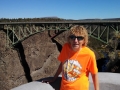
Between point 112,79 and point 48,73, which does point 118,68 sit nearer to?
point 112,79

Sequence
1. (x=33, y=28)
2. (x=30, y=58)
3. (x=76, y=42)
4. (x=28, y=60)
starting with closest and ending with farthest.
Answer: (x=76, y=42) → (x=33, y=28) → (x=30, y=58) → (x=28, y=60)

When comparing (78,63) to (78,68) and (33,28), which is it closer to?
(78,68)

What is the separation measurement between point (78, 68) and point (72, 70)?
52 millimetres

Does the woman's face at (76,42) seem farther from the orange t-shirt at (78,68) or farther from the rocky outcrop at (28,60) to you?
the rocky outcrop at (28,60)

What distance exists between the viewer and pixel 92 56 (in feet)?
5.48

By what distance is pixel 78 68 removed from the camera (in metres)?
1.72

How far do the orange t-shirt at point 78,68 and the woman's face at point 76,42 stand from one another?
3 cm

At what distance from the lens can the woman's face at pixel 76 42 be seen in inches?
67.2

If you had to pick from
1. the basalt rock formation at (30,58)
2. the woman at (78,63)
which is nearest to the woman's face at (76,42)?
the woman at (78,63)

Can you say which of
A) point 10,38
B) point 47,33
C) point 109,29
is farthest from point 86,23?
point 10,38

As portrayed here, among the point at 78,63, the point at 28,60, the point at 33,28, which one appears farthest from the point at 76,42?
the point at 28,60

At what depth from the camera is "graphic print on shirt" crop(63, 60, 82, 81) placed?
5.64 feet

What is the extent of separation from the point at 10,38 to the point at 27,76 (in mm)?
2951

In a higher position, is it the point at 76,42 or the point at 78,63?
the point at 76,42
